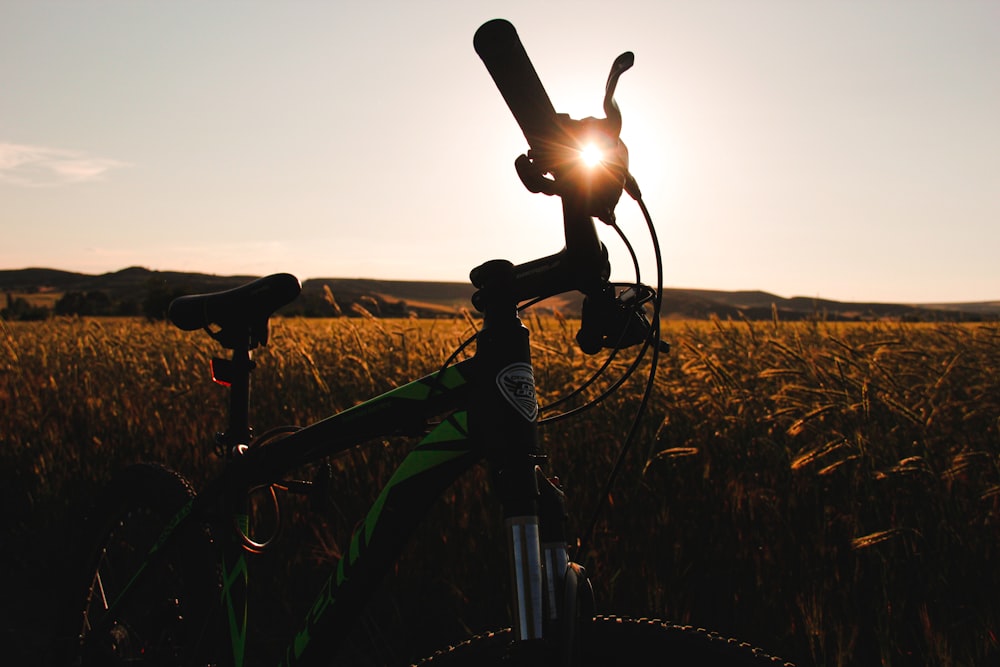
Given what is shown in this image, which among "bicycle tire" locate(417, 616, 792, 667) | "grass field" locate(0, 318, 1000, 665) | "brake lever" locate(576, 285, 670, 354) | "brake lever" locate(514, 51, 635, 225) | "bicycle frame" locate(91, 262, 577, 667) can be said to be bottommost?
"grass field" locate(0, 318, 1000, 665)

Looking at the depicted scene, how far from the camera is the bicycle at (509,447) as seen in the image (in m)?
1.25

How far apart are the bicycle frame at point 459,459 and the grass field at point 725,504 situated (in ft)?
4.28

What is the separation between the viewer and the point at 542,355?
4836 millimetres

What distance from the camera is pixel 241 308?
2.17m

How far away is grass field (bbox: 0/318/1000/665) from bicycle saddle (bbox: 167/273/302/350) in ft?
4.19

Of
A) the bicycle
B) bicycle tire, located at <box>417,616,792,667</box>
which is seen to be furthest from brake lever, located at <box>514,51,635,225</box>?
bicycle tire, located at <box>417,616,792,667</box>

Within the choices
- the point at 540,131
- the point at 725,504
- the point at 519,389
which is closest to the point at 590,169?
the point at 540,131

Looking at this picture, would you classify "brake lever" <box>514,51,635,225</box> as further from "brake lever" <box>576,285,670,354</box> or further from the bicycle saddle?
the bicycle saddle

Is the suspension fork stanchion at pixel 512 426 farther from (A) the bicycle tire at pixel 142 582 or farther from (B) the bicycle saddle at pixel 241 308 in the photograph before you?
(A) the bicycle tire at pixel 142 582

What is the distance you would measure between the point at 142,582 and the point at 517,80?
207 cm

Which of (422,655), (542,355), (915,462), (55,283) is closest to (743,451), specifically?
(915,462)

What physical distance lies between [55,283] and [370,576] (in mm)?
49250

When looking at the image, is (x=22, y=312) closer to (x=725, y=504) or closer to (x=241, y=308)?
(x=241, y=308)

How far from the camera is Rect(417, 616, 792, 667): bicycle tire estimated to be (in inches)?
52.0
